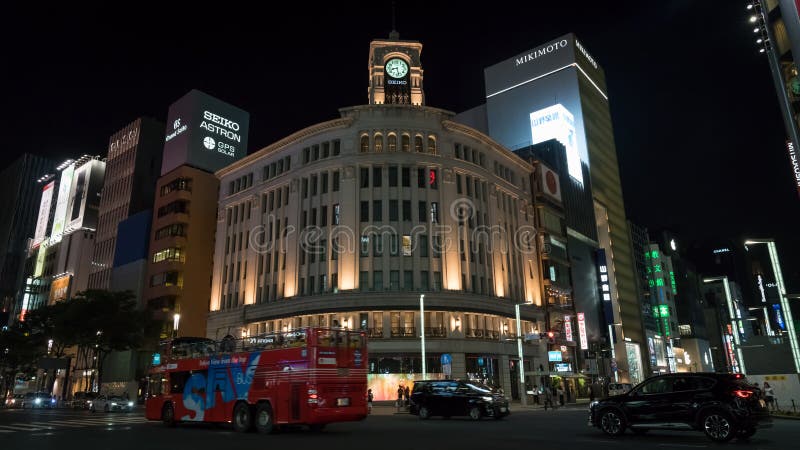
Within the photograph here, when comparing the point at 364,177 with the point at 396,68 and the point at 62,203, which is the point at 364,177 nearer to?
the point at 396,68

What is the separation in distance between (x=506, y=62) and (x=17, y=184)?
146m

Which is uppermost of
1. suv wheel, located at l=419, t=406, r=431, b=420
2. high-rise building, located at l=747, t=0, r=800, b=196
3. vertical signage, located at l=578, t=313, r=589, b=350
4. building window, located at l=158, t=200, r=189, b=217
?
building window, located at l=158, t=200, r=189, b=217

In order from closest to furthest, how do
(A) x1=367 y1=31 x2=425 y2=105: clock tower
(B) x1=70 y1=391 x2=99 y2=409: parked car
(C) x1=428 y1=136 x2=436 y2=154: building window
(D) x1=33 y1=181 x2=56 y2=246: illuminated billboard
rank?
1. (B) x1=70 y1=391 x2=99 y2=409: parked car
2. (C) x1=428 y1=136 x2=436 y2=154: building window
3. (A) x1=367 y1=31 x2=425 y2=105: clock tower
4. (D) x1=33 y1=181 x2=56 y2=246: illuminated billboard

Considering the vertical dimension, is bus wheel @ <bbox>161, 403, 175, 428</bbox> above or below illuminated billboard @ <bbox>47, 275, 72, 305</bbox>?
below

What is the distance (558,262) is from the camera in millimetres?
69938

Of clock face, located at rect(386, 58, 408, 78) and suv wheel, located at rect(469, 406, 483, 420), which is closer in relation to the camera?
suv wheel, located at rect(469, 406, 483, 420)

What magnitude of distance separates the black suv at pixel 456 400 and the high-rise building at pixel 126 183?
247 feet

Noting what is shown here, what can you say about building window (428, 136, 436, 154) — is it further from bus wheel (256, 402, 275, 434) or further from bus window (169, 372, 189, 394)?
bus wheel (256, 402, 275, 434)

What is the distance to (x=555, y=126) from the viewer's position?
100 meters

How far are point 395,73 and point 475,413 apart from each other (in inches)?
2181

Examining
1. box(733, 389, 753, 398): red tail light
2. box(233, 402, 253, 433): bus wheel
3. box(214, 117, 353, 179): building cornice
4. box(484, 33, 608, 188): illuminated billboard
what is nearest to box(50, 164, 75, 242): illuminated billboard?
box(214, 117, 353, 179): building cornice

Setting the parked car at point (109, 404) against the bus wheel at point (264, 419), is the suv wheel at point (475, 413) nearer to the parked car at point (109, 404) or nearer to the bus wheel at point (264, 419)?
the bus wheel at point (264, 419)

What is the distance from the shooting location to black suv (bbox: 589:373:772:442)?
14.1 metres

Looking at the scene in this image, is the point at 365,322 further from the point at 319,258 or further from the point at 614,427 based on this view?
the point at 614,427
